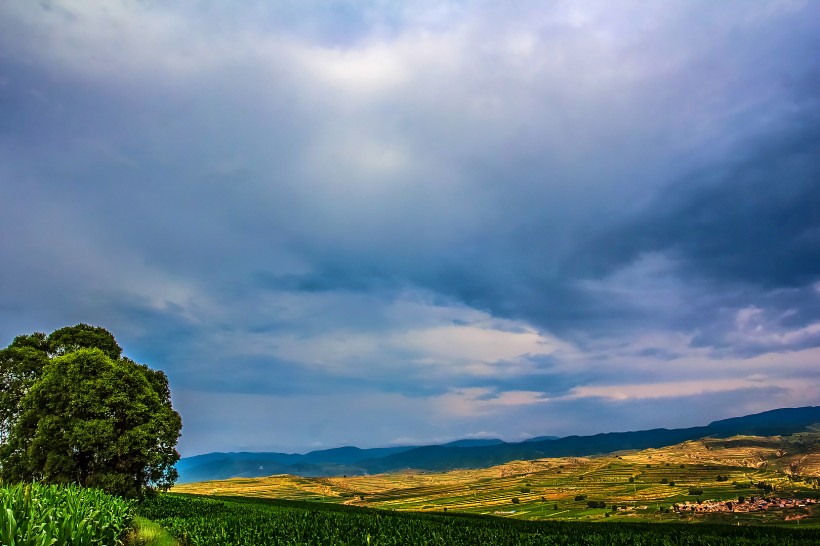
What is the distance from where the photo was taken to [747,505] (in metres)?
110

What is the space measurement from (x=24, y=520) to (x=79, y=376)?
3760cm

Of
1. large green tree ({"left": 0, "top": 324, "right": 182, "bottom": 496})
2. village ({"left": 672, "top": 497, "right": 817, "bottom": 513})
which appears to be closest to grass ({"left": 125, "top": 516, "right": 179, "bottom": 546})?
large green tree ({"left": 0, "top": 324, "right": 182, "bottom": 496})

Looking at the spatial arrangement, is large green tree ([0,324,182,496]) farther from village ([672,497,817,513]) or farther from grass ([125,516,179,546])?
village ([672,497,817,513])

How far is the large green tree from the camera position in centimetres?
4341

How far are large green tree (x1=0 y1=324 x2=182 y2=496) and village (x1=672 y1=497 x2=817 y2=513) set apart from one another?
114396mm

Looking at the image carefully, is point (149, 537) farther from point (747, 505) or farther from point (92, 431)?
point (747, 505)

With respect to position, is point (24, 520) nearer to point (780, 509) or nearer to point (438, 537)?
point (438, 537)

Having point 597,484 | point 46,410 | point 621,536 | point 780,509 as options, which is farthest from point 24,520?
Result: point 597,484

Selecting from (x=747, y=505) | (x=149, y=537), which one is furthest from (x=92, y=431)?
(x=747, y=505)

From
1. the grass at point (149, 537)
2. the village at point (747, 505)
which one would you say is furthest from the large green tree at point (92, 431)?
the village at point (747, 505)

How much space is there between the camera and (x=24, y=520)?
1348 cm

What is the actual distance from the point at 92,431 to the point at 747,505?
134 m

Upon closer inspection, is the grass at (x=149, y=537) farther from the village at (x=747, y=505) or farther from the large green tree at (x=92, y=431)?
the village at (x=747, y=505)

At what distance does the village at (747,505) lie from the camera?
105125mm
